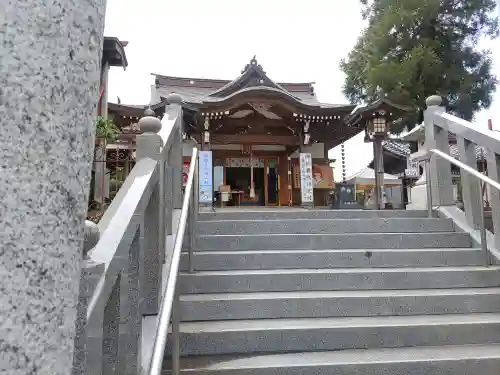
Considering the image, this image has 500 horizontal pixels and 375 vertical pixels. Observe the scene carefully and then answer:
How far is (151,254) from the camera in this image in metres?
2.26

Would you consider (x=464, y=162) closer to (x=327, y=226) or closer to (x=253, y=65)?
(x=327, y=226)

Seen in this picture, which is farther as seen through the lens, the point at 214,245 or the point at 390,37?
the point at 390,37

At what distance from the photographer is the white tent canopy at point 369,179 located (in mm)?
18953

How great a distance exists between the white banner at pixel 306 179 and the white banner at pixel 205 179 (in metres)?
3.16

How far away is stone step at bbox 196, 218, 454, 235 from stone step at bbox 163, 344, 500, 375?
4.70ft

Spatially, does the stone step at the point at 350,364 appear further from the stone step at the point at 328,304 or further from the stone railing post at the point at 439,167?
the stone railing post at the point at 439,167

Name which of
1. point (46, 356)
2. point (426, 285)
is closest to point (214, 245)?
point (426, 285)

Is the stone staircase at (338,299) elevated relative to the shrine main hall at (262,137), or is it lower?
lower

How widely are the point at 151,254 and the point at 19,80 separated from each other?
5.94 ft

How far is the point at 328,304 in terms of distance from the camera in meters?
2.76

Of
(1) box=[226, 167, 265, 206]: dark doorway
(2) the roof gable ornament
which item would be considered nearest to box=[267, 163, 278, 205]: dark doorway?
(1) box=[226, 167, 265, 206]: dark doorway

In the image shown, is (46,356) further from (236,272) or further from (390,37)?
(390,37)

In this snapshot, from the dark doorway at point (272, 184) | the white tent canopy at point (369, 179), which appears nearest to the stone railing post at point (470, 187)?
the dark doorway at point (272, 184)

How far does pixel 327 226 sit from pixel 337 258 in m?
0.54
